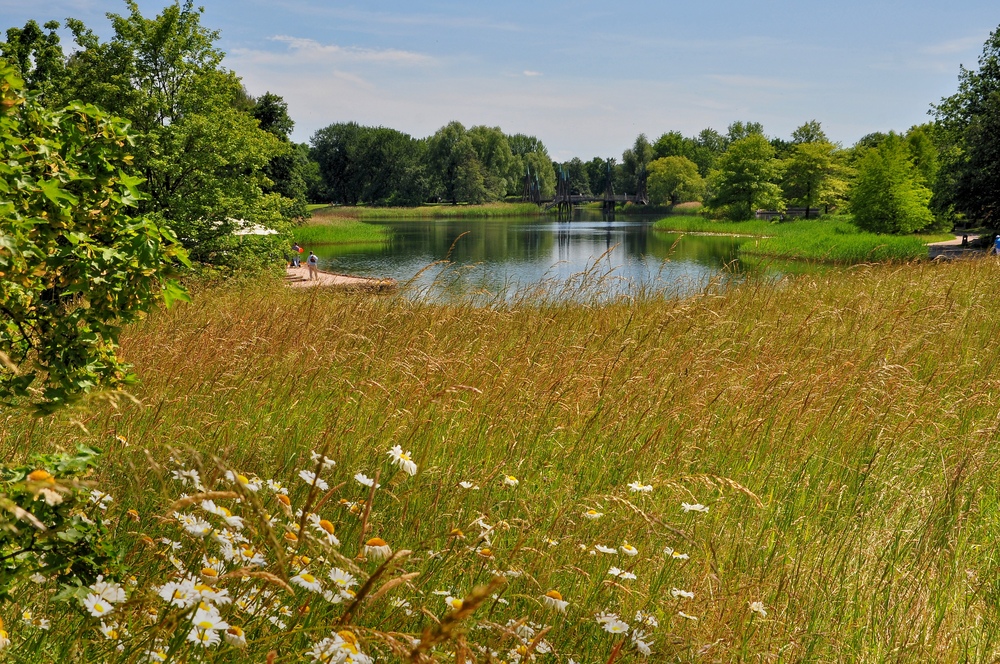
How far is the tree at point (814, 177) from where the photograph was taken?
67.6 m

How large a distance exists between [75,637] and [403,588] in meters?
0.91

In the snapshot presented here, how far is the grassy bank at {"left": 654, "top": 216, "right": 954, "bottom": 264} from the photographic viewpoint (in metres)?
24.5

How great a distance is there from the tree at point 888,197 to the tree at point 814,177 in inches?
1086

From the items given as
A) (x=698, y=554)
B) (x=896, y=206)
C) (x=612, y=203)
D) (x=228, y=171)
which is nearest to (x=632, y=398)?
(x=698, y=554)

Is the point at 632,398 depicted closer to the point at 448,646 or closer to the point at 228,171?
the point at 448,646

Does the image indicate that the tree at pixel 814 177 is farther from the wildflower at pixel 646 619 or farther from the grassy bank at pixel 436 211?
the wildflower at pixel 646 619

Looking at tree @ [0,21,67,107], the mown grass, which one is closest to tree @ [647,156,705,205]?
tree @ [0,21,67,107]

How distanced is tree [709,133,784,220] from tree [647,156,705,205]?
40304mm

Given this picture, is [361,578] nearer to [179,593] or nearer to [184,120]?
[179,593]

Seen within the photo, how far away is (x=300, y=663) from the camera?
6.06 ft

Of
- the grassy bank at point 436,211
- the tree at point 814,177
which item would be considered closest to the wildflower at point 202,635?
the tree at point 814,177

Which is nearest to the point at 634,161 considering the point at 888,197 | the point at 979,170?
the point at 888,197

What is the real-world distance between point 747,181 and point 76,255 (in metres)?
66.3

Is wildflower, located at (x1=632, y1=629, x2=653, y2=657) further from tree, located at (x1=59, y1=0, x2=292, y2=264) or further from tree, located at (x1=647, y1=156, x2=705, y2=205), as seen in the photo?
tree, located at (x1=647, y1=156, x2=705, y2=205)
